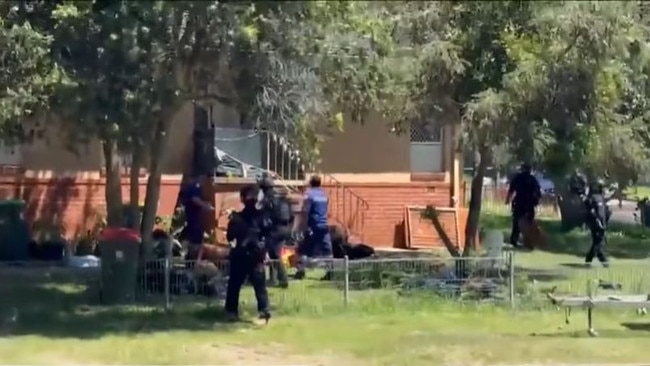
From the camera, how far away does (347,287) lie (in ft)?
58.0

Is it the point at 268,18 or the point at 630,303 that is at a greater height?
the point at 268,18

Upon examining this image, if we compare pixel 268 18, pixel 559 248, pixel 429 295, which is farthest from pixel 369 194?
pixel 268 18

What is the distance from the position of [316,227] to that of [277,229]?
3287 millimetres

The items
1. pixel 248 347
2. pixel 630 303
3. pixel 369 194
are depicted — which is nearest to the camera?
pixel 248 347

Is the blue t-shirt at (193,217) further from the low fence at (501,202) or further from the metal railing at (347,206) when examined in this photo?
the low fence at (501,202)

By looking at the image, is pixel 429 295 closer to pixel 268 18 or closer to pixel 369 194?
pixel 268 18

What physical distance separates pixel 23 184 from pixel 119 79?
1057 cm

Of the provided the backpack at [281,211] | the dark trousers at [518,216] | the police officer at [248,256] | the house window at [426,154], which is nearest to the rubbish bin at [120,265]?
the police officer at [248,256]

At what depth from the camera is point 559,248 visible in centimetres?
2845

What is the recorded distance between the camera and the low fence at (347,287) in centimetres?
1761

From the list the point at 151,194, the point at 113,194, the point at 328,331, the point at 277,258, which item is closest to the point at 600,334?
the point at 328,331

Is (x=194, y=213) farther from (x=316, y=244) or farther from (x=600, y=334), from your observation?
(x=600, y=334)

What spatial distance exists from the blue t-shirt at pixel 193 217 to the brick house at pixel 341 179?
9.69ft

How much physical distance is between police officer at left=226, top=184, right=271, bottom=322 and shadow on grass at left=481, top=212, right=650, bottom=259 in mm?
11779
